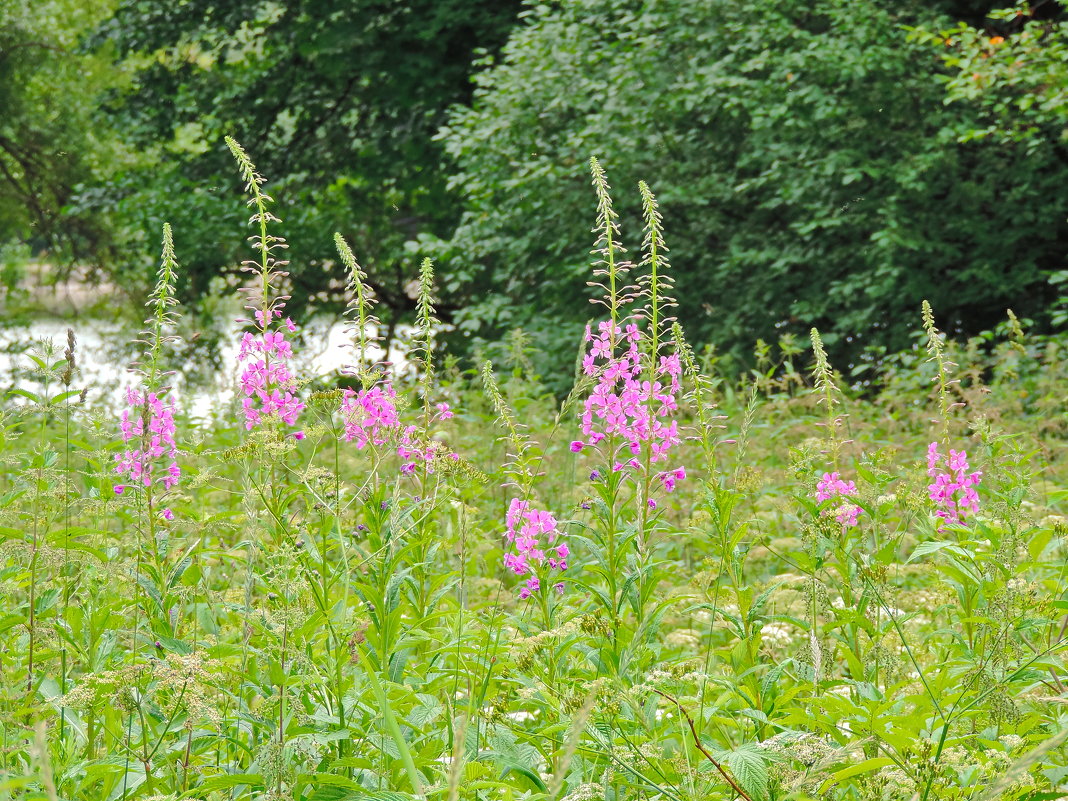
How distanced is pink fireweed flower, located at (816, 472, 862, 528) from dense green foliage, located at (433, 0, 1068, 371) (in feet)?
21.3

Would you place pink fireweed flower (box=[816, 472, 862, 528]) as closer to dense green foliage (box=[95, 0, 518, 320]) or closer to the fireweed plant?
the fireweed plant

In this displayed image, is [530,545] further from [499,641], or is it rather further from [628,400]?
[628,400]

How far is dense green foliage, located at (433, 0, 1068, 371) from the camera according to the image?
9547mm

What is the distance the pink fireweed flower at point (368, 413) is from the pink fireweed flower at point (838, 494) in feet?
3.81

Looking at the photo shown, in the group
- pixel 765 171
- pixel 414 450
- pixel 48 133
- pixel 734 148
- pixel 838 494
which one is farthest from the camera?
pixel 48 133

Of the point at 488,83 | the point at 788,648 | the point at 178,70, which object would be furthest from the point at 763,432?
the point at 178,70

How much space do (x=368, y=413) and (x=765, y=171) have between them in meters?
7.92

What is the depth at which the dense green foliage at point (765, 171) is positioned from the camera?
31.3 feet

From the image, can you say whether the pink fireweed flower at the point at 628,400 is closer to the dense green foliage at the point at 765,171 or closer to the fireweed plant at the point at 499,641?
the fireweed plant at the point at 499,641

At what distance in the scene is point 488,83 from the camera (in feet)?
36.8

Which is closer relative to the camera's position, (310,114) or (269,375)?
(269,375)

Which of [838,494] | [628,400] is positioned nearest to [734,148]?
[838,494]

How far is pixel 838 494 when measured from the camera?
9.75 feet

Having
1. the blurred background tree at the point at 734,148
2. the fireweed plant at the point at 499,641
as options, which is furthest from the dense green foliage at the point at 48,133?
the fireweed plant at the point at 499,641
